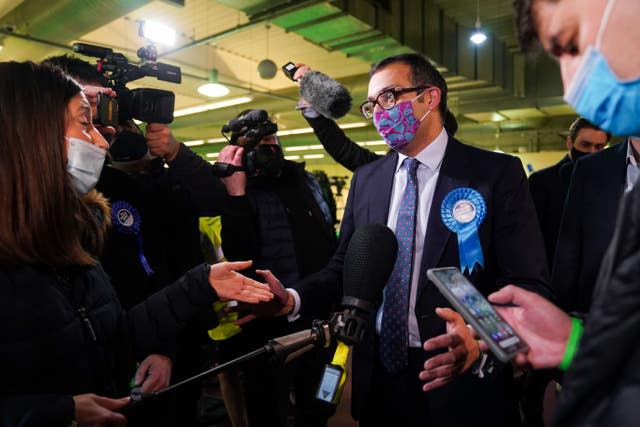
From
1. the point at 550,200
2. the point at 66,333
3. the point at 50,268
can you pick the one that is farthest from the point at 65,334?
the point at 550,200

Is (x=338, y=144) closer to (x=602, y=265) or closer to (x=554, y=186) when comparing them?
(x=554, y=186)

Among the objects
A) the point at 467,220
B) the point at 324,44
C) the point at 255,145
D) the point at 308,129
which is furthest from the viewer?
the point at 308,129

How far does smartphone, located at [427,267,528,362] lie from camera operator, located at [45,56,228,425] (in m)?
1.13

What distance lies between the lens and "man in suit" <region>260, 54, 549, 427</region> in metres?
1.14

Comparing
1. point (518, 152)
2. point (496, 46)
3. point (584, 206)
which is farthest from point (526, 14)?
point (518, 152)

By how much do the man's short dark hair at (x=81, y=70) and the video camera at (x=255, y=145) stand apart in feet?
1.69

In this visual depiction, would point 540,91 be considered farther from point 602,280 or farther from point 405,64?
point 602,280

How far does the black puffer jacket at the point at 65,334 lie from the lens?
2.95 feet

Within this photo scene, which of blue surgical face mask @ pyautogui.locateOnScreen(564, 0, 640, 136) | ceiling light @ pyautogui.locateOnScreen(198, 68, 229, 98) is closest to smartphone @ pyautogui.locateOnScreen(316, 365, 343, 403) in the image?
blue surgical face mask @ pyautogui.locateOnScreen(564, 0, 640, 136)

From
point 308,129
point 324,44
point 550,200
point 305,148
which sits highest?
point 324,44

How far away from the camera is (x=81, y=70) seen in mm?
1559

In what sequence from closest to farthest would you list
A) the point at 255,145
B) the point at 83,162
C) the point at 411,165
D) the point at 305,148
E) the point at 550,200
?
1. the point at 83,162
2. the point at 411,165
3. the point at 255,145
4. the point at 550,200
5. the point at 305,148

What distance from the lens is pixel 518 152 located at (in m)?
10.2

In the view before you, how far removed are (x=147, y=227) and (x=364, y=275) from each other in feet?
3.35
